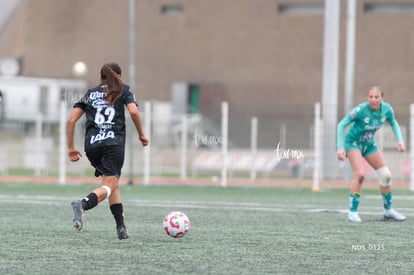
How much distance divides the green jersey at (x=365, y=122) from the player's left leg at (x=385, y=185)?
268 mm

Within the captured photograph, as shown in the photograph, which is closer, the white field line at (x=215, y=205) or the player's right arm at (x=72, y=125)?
the player's right arm at (x=72, y=125)

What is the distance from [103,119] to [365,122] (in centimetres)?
446

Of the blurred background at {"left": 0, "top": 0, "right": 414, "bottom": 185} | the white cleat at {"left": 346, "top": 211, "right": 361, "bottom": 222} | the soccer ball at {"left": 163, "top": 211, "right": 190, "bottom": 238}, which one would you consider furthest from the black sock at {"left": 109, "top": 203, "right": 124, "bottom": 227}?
the blurred background at {"left": 0, "top": 0, "right": 414, "bottom": 185}

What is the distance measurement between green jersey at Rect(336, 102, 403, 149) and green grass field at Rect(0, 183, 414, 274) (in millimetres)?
1101

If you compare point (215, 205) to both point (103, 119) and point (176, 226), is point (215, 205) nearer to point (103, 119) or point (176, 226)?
point (176, 226)

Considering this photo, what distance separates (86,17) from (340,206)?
43.7 meters

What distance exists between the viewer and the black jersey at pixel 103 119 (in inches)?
418

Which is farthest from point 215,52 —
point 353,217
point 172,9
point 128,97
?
point 128,97

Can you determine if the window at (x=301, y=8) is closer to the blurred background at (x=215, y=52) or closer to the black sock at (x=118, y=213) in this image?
the blurred background at (x=215, y=52)

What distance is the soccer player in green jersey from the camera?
44.8ft

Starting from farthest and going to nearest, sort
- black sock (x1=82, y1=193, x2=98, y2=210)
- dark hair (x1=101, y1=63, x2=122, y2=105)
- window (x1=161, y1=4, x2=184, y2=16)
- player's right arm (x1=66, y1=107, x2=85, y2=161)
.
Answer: window (x1=161, y1=4, x2=184, y2=16)
player's right arm (x1=66, y1=107, x2=85, y2=161)
dark hair (x1=101, y1=63, x2=122, y2=105)
black sock (x1=82, y1=193, x2=98, y2=210)

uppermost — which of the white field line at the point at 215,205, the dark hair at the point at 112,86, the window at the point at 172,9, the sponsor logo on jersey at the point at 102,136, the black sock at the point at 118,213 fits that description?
the window at the point at 172,9

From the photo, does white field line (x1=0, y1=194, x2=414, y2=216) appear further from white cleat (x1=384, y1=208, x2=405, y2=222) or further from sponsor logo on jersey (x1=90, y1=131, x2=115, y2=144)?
sponsor logo on jersey (x1=90, y1=131, x2=115, y2=144)

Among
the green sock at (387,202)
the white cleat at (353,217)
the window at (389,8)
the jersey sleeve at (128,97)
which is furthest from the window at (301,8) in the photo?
the jersey sleeve at (128,97)
